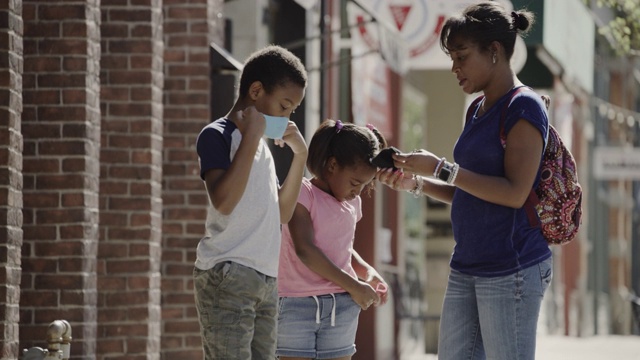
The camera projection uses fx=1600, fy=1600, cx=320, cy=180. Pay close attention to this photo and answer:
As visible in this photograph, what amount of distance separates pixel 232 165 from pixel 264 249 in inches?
14.1

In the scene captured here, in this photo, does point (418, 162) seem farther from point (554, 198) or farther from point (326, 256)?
point (326, 256)

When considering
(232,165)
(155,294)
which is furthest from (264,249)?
(155,294)

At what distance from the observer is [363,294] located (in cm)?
652

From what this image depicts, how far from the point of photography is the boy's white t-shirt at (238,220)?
565 centimetres

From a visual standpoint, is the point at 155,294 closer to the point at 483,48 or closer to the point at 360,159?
the point at 360,159

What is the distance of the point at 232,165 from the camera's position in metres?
5.57

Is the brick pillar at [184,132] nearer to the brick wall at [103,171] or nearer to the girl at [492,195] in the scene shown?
the brick wall at [103,171]

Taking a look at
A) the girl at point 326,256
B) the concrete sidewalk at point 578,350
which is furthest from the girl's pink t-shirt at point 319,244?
the concrete sidewalk at point 578,350

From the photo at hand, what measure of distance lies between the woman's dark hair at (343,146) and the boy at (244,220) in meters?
0.63

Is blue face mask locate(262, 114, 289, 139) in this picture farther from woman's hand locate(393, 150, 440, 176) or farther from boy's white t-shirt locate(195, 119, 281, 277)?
woman's hand locate(393, 150, 440, 176)

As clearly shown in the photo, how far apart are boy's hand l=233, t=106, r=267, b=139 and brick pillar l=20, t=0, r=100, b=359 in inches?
107

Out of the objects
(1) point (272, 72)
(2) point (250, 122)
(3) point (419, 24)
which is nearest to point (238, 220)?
(2) point (250, 122)

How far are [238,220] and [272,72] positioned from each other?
0.55 metres

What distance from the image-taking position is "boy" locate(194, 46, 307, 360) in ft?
18.4
